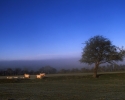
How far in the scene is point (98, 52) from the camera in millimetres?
57125

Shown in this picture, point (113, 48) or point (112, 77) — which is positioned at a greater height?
point (113, 48)

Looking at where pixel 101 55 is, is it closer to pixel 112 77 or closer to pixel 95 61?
pixel 95 61

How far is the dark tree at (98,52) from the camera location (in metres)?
57.0

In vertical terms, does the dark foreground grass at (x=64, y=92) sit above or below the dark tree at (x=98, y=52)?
below

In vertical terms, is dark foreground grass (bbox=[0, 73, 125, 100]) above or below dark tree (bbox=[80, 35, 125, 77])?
below

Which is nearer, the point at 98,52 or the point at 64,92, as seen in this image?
the point at 64,92

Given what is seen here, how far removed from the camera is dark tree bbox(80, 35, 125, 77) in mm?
56997

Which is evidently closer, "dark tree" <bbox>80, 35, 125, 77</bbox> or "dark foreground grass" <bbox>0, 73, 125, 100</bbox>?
"dark foreground grass" <bbox>0, 73, 125, 100</bbox>

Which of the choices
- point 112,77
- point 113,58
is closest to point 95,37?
point 113,58

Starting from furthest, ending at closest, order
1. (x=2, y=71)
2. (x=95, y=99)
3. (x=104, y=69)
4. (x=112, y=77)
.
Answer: (x=104, y=69) → (x=2, y=71) → (x=112, y=77) → (x=95, y=99)

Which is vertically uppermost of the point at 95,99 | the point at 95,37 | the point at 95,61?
the point at 95,37

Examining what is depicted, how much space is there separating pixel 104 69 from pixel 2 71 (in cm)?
3629

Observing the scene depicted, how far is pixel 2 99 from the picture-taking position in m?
19.0

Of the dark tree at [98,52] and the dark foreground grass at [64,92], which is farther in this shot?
the dark tree at [98,52]
